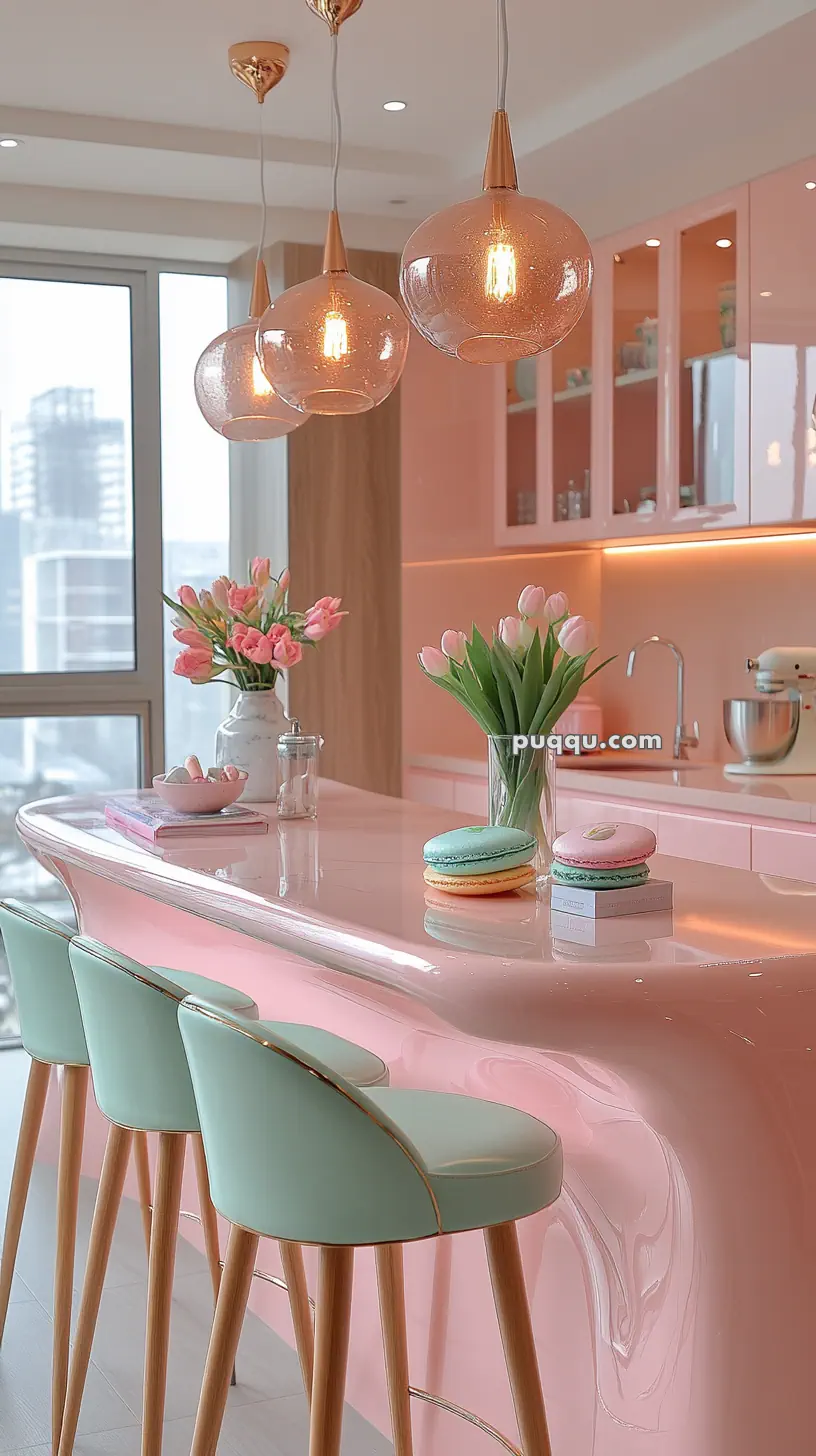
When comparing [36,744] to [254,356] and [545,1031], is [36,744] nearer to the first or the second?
[254,356]

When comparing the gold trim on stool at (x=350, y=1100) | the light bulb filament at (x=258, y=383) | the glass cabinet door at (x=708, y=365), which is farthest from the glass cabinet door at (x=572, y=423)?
the gold trim on stool at (x=350, y=1100)

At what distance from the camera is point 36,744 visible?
4.74 meters

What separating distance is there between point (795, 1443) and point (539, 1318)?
0.39 metres

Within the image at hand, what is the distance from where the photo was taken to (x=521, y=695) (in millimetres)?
2043

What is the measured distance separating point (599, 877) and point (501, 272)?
Answer: 940mm

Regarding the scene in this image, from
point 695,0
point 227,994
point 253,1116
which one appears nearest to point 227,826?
point 227,994

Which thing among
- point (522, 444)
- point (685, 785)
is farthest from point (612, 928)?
point (522, 444)

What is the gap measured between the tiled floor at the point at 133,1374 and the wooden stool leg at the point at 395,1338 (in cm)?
34

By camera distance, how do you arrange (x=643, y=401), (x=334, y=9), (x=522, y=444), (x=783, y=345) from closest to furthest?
(x=334, y=9) < (x=783, y=345) < (x=643, y=401) < (x=522, y=444)

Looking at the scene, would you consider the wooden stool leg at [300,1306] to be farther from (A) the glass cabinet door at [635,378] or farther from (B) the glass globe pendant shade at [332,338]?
(A) the glass cabinet door at [635,378]

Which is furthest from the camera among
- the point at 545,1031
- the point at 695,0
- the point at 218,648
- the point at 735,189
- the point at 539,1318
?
the point at 735,189

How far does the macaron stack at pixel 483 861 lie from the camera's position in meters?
1.86

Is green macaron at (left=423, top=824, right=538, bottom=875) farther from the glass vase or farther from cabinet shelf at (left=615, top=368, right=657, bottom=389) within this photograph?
cabinet shelf at (left=615, top=368, right=657, bottom=389)

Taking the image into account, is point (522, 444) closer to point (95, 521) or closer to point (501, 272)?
point (95, 521)
